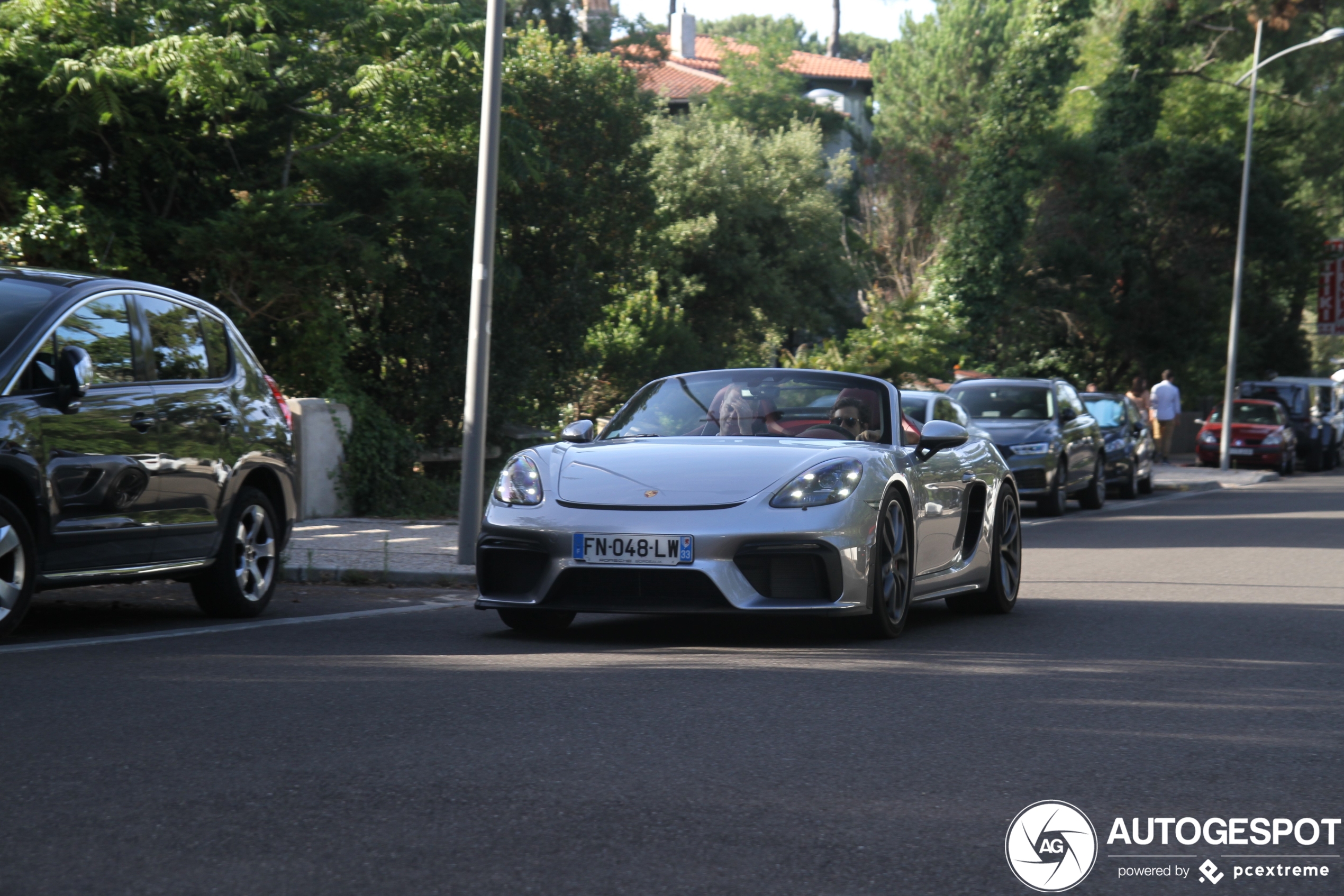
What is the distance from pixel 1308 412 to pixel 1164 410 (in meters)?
4.37

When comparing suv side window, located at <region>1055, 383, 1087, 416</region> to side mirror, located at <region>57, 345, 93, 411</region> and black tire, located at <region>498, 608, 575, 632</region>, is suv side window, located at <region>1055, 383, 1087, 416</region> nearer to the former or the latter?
black tire, located at <region>498, 608, 575, 632</region>

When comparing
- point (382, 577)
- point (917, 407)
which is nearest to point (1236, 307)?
point (917, 407)

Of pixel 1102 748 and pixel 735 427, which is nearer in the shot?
pixel 1102 748

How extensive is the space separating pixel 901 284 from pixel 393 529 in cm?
4292

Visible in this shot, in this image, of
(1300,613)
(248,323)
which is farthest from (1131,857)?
(248,323)

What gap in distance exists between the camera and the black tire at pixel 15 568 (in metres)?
7.32

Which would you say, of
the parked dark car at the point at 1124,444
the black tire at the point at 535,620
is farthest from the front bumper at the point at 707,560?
the parked dark car at the point at 1124,444

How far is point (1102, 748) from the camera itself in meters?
5.58

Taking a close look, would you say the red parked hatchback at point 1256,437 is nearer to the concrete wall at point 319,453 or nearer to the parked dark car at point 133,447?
the concrete wall at point 319,453

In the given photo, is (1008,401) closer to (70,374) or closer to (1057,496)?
(1057,496)

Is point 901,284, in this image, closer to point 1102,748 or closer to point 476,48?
point 476,48

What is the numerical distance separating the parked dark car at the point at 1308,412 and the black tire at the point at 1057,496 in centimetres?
1866

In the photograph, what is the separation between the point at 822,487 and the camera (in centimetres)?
790

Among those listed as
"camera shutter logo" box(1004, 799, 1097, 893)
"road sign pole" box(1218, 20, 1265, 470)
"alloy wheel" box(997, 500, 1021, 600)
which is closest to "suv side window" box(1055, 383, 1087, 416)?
"alloy wheel" box(997, 500, 1021, 600)
